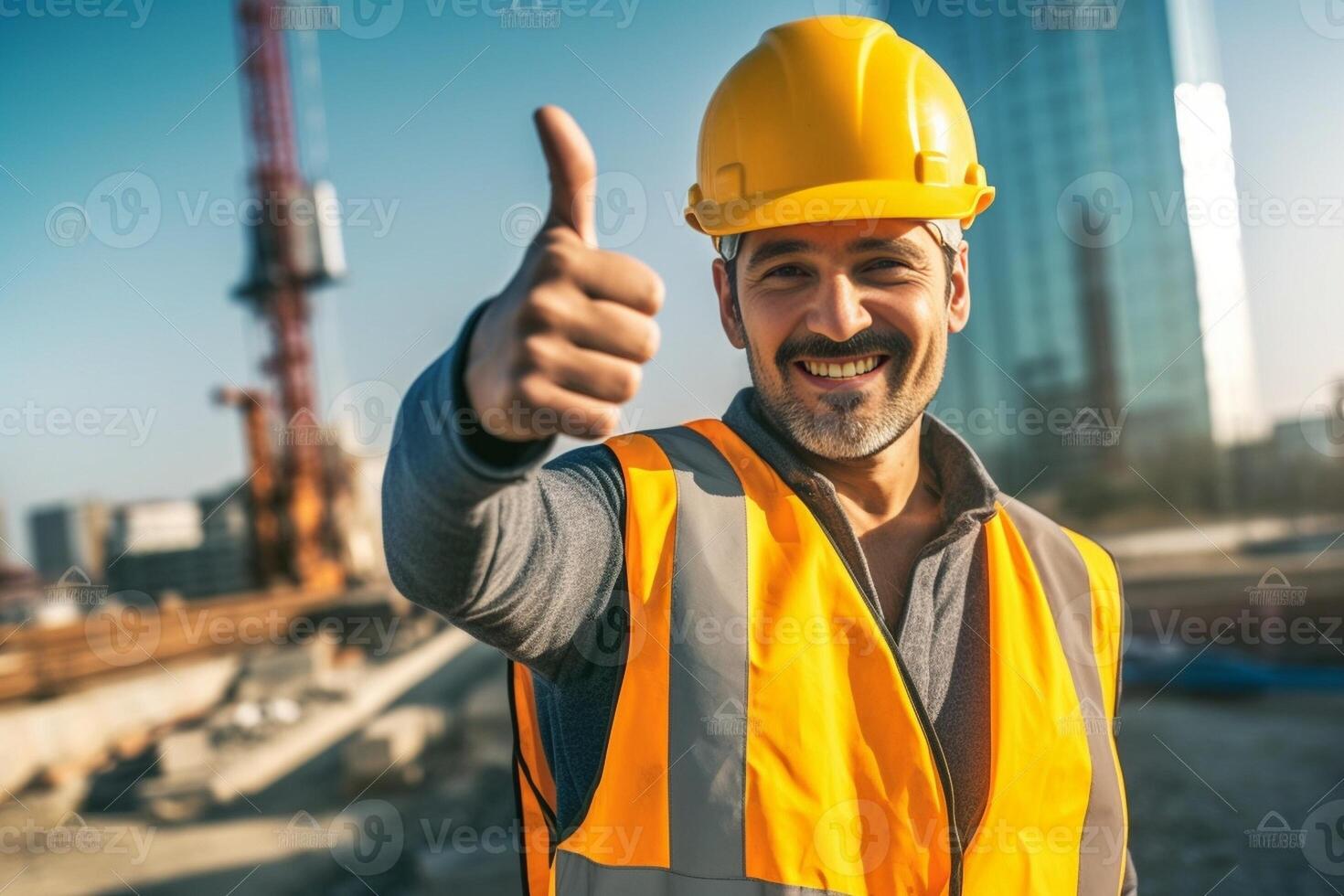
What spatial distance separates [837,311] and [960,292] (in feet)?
1.58

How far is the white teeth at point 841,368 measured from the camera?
1578mm

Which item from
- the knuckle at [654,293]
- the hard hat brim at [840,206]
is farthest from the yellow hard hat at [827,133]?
the knuckle at [654,293]

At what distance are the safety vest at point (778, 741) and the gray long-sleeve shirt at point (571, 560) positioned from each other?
0.04 metres

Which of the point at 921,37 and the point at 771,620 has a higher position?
the point at 921,37

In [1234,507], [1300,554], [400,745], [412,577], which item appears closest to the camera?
[412,577]

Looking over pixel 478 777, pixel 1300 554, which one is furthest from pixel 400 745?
pixel 1300 554

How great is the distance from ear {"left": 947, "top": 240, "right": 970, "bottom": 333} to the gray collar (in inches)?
8.5

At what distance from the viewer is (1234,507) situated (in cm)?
3566

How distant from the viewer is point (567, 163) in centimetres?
77

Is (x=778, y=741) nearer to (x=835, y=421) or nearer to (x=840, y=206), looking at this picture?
(x=835, y=421)

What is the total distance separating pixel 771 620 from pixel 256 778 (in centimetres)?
851

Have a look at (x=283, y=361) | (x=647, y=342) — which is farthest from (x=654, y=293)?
(x=283, y=361)

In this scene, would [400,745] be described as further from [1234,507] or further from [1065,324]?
[1065,324]

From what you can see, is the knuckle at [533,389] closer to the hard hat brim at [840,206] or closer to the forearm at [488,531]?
the forearm at [488,531]
